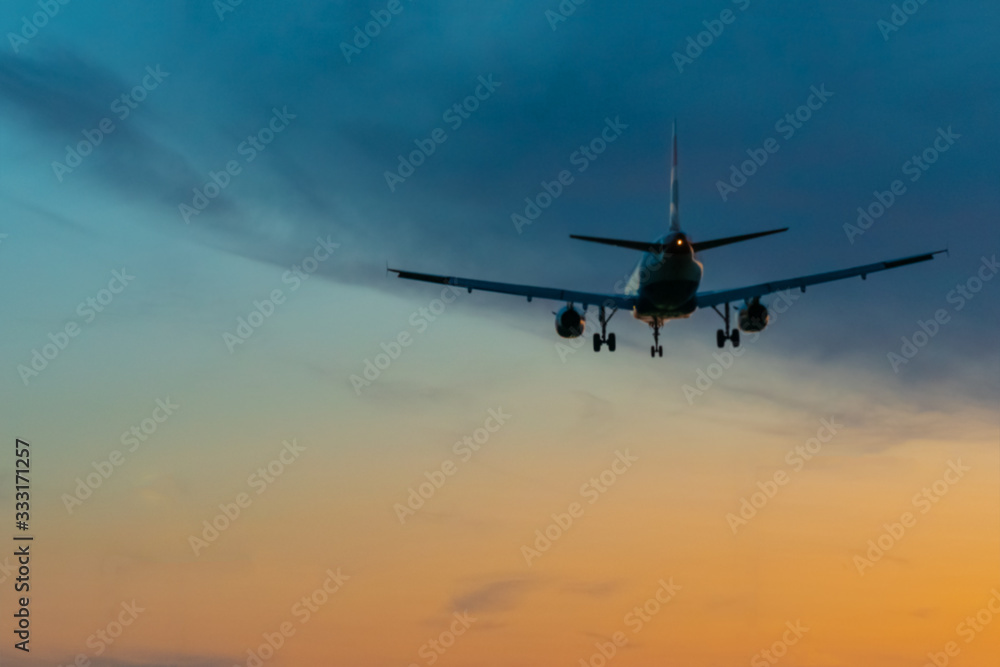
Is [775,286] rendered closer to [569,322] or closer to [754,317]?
[754,317]

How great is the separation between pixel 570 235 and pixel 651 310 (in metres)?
8.77

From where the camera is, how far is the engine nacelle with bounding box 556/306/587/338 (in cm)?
9438

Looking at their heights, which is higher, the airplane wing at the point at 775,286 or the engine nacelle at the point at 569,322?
the airplane wing at the point at 775,286

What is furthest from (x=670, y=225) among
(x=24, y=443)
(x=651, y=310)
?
(x=24, y=443)

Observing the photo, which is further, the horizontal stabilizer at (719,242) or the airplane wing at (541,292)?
the airplane wing at (541,292)

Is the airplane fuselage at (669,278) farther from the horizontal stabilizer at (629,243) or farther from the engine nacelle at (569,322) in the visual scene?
the engine nacelle at (569,322)

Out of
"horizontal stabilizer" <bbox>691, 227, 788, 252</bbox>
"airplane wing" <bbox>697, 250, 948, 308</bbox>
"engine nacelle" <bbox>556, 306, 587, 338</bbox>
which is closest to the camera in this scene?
"horizontal stabilizer" <bbox>691, 227, 788, 252</bbox>

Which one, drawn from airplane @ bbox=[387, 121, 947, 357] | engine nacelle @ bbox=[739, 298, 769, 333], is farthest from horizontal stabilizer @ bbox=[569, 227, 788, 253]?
engine nacelle @ bbox=[739, 298, 769, 333]

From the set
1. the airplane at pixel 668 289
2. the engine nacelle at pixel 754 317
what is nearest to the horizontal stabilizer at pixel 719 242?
the airplane at pixel 668 289

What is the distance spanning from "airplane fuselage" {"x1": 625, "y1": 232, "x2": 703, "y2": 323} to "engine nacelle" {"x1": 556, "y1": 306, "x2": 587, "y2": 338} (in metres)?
11.1

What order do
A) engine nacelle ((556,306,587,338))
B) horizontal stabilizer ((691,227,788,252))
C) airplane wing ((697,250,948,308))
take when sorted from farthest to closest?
engine nacelle ((556,306,587,338))
airplane wing ((697,250,948,308))
horizontal stabilizer ((691,227,788,252))

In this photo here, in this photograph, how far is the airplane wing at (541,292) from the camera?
90.5m

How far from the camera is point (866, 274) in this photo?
89.8 m

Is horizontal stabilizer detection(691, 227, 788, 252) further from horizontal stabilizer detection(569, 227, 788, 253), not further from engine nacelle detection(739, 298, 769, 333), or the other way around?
engine nacelle detection(739, 298, 769, 333)
